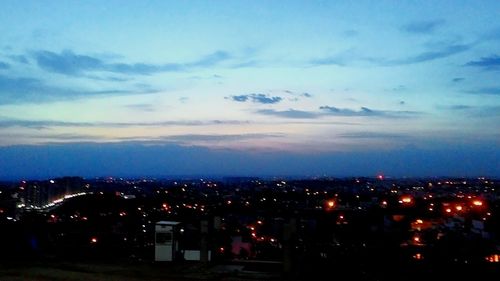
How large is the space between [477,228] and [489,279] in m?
13.5

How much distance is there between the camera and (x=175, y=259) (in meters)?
9.44

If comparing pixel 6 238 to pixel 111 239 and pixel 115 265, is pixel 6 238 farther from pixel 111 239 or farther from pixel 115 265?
pixel 115 265

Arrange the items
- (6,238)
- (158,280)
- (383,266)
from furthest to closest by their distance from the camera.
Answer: (6,238) < (383,266) < (158,280)

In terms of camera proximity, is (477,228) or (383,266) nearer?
(383,266)

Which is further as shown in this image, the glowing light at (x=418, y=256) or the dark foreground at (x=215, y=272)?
the glowing light at (x=418, y=256)

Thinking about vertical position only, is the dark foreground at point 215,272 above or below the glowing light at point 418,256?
below

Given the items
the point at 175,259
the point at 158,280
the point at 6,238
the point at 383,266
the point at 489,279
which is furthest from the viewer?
the point at 6,238

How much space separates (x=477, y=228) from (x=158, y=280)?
53.4 ft

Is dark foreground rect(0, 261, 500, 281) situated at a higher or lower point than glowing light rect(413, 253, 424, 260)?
lower

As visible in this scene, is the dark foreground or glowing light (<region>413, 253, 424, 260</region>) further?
glowing light (<region>413, 253, 424, 260</region>)

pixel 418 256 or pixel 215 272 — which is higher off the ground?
pixel 418 256

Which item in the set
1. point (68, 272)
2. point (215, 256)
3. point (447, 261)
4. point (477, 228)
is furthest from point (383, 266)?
point (477, 228)

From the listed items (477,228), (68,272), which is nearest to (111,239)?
(68,272)

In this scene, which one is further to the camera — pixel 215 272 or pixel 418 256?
pixel 418 256
